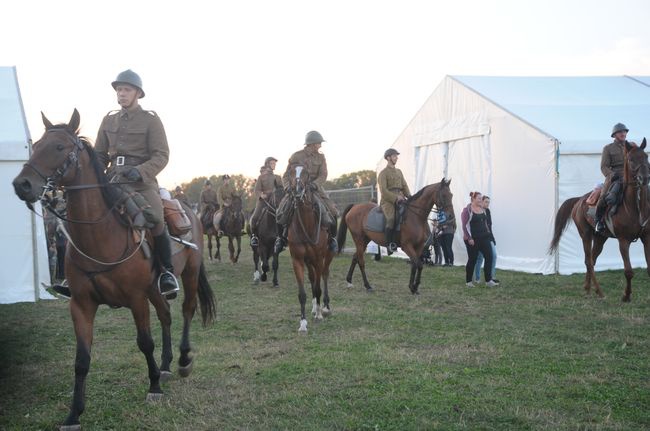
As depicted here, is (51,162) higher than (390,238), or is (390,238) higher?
(51,162)

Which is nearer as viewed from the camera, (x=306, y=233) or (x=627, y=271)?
(x=306, y=233)

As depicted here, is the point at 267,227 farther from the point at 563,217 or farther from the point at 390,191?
the point at 563,217

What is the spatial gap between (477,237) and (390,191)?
7.36 ft

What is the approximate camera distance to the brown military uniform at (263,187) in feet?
45.5

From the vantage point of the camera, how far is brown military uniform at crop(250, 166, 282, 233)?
13.9 meters

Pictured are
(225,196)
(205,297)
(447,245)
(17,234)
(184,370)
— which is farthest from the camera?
(225,196)

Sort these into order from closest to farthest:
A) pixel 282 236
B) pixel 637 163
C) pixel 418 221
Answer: pixel 637 163
pixel 282 236
pixel 418 221

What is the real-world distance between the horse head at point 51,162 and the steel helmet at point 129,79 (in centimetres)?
88

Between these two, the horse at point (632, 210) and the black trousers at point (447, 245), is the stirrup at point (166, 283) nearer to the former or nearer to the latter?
the horse at point (632, 210)

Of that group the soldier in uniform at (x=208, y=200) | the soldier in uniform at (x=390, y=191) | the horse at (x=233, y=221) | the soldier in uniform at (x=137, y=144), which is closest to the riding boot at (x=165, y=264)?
the soldier in uniform at (x=137, y=144)

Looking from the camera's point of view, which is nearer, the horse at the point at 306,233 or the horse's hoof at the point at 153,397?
the horse's hoof at the point at 153,397

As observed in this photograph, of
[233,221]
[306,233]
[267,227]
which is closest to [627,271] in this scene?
[306,233]

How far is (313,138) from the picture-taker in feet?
29.7

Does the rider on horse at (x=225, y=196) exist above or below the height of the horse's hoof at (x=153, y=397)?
above
